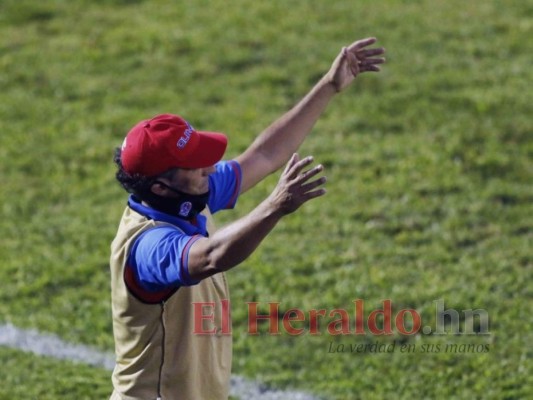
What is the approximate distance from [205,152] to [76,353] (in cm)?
301

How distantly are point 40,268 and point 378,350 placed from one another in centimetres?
260

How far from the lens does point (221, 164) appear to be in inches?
209

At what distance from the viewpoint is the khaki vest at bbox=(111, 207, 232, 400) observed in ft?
15.4

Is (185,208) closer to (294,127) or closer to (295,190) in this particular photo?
(295,190)

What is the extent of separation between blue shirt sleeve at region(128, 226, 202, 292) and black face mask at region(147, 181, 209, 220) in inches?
5.0

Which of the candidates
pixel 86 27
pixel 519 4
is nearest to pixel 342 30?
pixel 519 4

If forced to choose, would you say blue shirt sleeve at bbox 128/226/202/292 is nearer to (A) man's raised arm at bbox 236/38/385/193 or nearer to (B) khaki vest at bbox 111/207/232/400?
(B) khaki vest at bbox 111/207/232/400

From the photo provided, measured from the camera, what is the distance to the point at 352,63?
5465mm

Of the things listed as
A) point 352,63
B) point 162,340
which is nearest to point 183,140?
point 162,340

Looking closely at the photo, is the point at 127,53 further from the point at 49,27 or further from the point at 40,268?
the point at 40,268

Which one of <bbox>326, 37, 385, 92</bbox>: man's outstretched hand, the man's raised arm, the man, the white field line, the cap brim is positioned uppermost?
<bbox>326, 37, 385, 92</bbox>: man's outstretched hand

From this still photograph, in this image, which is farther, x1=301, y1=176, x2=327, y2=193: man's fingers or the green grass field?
the green grass field

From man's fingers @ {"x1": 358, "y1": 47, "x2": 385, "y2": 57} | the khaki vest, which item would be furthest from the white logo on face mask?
man's fingers @ {"x1": 358, "y1": 47, "x2": 385, "y2": 57}

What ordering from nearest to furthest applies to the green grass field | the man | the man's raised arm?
the man < the man's raised arm < the green grass field
